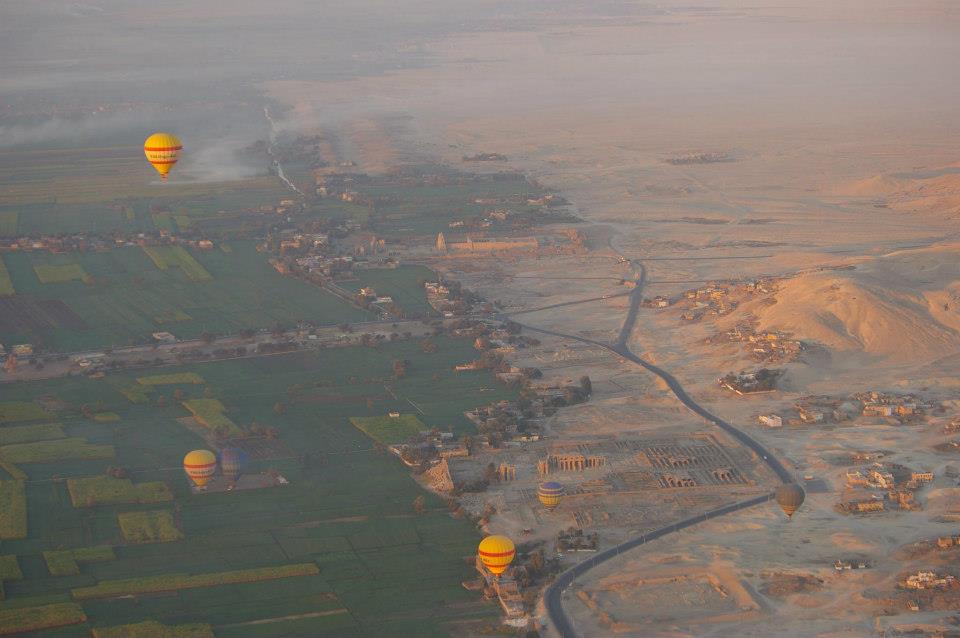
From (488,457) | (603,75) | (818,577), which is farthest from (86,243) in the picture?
(603,75)

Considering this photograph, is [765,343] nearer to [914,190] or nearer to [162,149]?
[162,149]

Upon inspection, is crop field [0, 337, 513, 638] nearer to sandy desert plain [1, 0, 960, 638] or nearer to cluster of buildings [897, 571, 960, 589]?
sandy desert plain [1, 0, 960, 638]

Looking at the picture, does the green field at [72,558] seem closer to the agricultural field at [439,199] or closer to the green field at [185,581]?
the green field at [185,581]

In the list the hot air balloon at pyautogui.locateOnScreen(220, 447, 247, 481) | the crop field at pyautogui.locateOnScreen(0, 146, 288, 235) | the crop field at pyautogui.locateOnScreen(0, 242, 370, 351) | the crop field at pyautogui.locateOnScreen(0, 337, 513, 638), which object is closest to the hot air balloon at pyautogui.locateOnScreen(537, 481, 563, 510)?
the crop field at pyautogui.locateOnScreen(0, 337, 513, 638)

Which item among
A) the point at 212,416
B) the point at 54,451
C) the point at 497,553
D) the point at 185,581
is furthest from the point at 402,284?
the point at 497,553

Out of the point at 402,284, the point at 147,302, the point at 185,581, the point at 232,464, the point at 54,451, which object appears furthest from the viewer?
the point at 402,284

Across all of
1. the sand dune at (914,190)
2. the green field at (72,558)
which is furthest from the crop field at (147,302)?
the sand dune at (914,190)

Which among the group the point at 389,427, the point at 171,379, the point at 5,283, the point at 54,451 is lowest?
the point at 5,283
